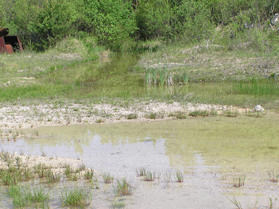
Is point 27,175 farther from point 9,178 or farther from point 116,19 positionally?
point 116,19

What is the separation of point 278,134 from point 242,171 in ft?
9.58

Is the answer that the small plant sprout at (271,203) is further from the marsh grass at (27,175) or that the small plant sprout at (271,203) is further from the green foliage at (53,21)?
the green foliage at (53,21)

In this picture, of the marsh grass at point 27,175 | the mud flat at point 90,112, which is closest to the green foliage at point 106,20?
the mud flat at point 90,112

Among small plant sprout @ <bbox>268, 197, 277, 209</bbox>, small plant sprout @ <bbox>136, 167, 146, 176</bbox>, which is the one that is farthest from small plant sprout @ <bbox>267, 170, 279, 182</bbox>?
small plant sprout @ <bbox>136, 167, 146, 176</bbox>

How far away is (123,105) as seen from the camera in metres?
11.1

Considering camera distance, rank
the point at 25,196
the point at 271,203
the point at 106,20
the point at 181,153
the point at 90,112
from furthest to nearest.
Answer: the point at 106,20 → the point at 90,112 → the point at 181,153 → the point at 25,196 → the point at 271,203

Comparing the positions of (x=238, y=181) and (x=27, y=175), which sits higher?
(x=27, y=175)

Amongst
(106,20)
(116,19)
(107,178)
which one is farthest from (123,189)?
(116,19)

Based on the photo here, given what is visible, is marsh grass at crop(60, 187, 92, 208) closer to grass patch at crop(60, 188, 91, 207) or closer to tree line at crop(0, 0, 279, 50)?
grass patch at crop(60, 188, 91, 207)

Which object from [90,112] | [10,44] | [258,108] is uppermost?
[10,44]

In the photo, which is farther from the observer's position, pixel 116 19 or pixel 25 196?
pixel 116 19

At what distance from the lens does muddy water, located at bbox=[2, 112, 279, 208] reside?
4668 mm

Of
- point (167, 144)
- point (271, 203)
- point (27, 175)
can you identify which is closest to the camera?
point (271, 203)

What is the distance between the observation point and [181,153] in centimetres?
686
